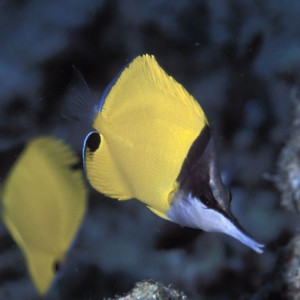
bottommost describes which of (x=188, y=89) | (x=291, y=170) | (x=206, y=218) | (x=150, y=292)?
(x=291, y=170)

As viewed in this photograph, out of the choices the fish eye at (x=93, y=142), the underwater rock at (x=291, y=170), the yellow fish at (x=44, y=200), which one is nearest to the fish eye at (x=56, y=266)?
the yellow fish at (x=44, y=200)

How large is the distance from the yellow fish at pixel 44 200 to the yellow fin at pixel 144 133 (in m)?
0.09

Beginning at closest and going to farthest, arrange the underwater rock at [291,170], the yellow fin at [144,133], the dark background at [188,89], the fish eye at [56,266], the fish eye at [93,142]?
the yellow fin at [144,133], the fish eye at [93,142], the fish eye at [56,266], the dark background at [188,89], the underwater rock at [291,170]

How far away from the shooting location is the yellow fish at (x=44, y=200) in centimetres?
125

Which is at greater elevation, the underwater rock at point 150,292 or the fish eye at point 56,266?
the fish eye at point 56,266

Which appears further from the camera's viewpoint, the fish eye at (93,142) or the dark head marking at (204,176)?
the fish eye at (93,142)

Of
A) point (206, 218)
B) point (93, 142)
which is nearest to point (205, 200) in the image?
point (206, 218)

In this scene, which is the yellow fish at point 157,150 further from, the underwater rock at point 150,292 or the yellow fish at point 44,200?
the underwater rock at point 150,292

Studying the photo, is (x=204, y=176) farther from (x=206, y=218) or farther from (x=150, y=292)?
(x=150, y=292)

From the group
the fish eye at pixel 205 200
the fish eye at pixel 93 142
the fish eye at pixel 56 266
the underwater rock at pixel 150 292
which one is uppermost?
the fish eye at pixel 93 142

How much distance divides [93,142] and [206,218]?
Answer: 1.29ft

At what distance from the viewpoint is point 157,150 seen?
1161mm

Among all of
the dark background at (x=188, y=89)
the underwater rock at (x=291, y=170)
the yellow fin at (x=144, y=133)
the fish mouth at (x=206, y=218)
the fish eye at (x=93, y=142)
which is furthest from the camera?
the underwater rock at (x=291, y=170)

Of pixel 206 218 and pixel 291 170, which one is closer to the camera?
pixel 206 218
